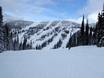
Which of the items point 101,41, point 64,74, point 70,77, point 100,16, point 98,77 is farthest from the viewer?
point 100,16

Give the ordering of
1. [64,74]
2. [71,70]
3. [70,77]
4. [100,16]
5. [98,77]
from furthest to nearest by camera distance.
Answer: [100,16]
[71,70]
[64,74]
[70,77]
[98,77]

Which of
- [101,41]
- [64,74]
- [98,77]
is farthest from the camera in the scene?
[101,41]

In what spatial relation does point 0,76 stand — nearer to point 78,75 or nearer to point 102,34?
point 78,75

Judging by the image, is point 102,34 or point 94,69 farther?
point 102,34

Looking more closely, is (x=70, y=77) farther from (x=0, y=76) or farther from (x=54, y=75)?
(x=0, y=76)

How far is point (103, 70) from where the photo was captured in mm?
9961

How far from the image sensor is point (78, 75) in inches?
383

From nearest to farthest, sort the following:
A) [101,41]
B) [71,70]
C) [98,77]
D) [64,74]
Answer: [98,77]
[64,74]
[71,70]
[101,41]

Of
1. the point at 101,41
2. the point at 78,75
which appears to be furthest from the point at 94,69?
the point at 101,41

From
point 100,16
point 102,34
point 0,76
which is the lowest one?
point 0,76

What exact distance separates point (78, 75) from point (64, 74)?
966 mm

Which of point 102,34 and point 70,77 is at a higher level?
point 102,34

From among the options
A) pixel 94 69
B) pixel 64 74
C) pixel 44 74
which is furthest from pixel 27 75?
pixel 94 69

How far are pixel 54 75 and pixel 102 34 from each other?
3060cm
